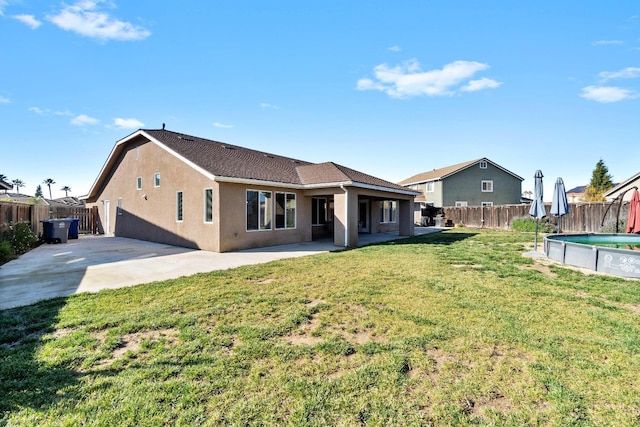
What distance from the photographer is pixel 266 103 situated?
16516 mm

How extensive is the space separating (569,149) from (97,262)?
104 ft

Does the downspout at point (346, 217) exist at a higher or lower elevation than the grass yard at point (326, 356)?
higher

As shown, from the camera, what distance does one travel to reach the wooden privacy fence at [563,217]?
18369 mm

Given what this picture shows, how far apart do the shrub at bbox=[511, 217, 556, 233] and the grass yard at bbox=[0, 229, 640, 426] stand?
16524 mm

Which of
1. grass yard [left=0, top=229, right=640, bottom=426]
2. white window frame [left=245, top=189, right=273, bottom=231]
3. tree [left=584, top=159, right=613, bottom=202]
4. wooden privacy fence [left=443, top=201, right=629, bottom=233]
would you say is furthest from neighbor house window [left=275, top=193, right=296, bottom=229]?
tree [left=584, top=159, right=613, bottom=202]

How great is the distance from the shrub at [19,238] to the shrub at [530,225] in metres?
27.9

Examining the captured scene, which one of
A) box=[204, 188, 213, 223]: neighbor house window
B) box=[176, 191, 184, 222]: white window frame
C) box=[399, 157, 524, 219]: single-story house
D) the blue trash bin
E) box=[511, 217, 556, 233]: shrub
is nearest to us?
box=[204, 188, 213, 223]: neighbor house window

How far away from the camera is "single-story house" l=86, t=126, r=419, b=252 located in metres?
11.8

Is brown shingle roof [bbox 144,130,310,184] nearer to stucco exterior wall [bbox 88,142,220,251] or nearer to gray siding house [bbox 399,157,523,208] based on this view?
stucco exterior wall [bbox 88,142,220,251]

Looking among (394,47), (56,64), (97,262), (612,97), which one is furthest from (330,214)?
(612,97)

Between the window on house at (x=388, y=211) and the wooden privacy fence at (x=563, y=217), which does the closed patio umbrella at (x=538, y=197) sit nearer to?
the wooden privacy fence at (x=563, y=217)

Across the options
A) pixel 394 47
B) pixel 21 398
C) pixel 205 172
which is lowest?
pixel 21 398

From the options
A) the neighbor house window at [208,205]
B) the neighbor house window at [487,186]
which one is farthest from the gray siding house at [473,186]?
the neighbor house window at [208,205]

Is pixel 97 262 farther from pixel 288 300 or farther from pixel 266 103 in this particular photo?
pixel 266 103
